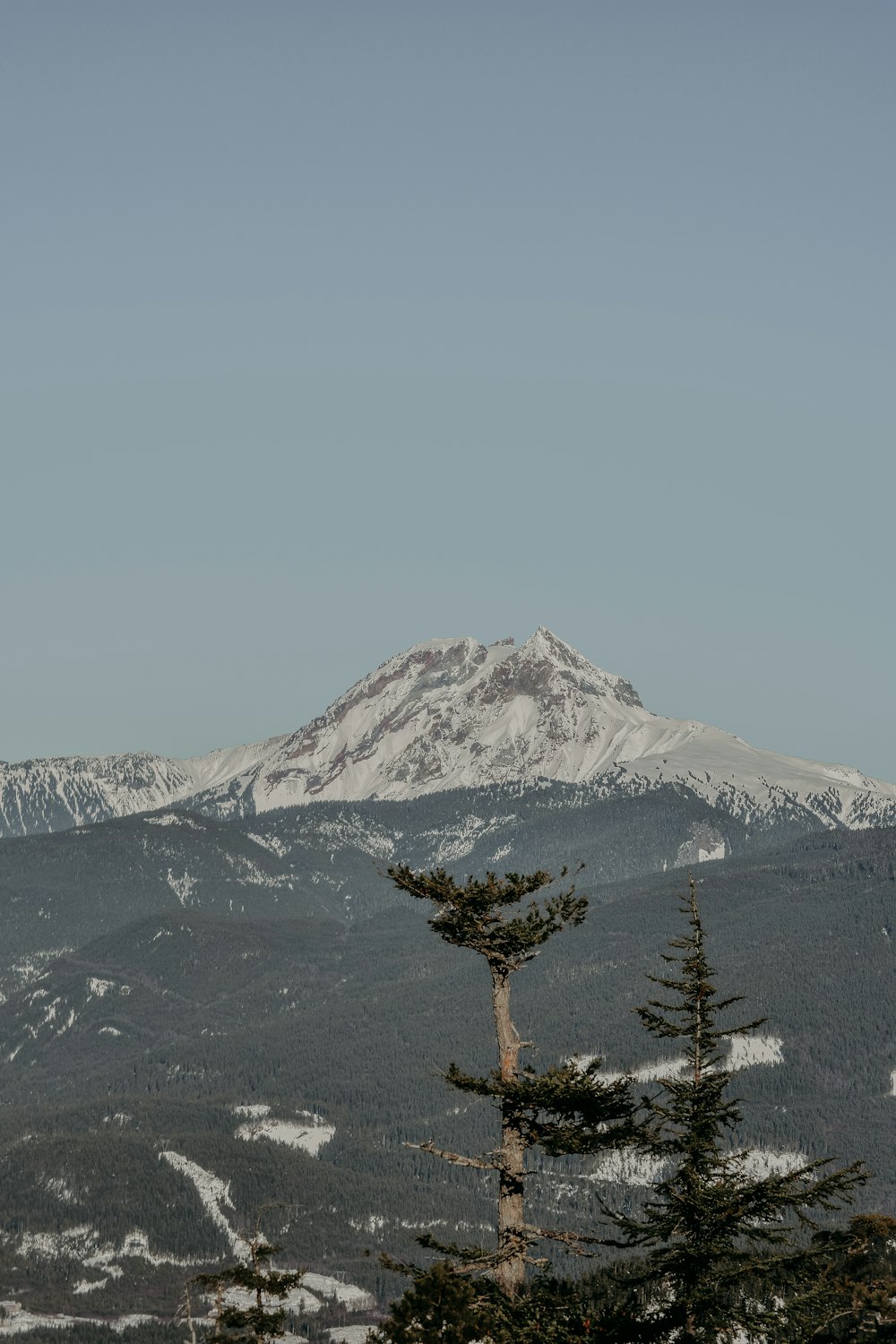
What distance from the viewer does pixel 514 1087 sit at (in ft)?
177

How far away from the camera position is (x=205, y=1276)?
309 feet

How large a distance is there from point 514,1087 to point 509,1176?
336 centimetres

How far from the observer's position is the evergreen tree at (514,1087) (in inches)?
2119

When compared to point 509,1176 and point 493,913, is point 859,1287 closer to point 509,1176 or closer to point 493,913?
point 509,1176

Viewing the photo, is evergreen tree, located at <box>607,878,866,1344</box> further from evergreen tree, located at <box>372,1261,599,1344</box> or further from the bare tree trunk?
the bare tree trunk

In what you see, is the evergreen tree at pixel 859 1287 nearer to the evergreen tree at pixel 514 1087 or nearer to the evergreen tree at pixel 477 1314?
the evergreen tree at pixel 477 1314

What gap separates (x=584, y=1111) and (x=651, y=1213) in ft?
31.4

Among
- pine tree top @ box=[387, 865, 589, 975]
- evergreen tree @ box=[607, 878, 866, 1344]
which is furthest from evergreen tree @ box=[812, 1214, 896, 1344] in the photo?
pine tree top @ box=[387, 865, 589, 975]

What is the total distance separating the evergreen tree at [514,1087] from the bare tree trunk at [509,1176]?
3 centimetres

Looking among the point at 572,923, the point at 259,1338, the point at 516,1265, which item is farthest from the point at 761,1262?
the point at 259,1338

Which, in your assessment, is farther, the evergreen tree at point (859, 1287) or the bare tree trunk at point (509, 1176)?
the evergreen tree at point (859, 1287)

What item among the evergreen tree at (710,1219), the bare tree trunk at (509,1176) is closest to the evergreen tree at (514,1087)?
the bare tree trunk at (509,1176)

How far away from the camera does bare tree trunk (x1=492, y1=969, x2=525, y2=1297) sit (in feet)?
180

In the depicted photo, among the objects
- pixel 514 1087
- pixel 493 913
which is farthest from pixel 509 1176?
pixel 493 913
